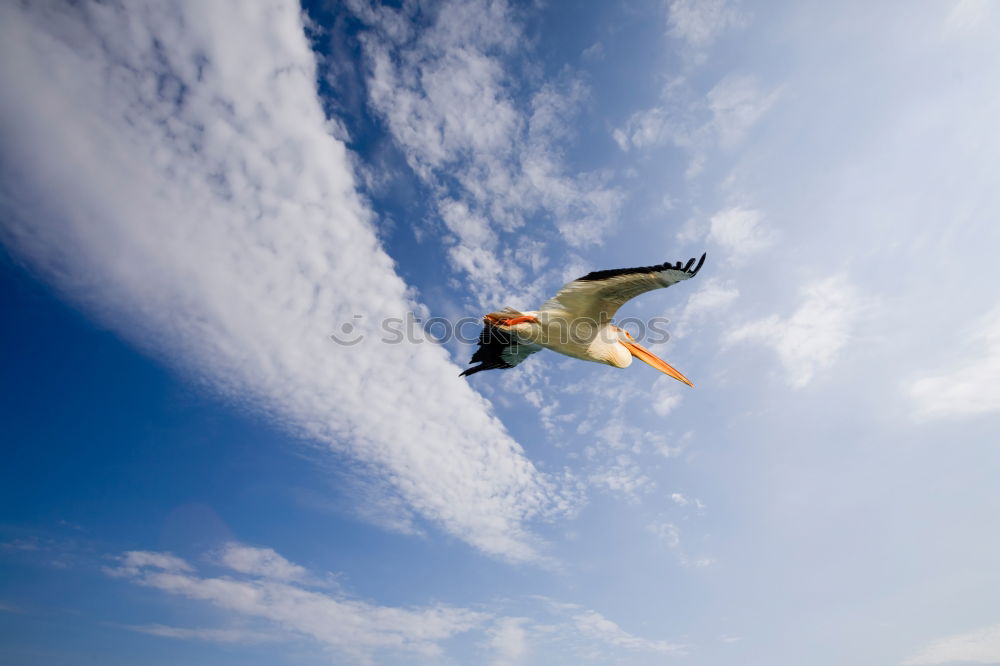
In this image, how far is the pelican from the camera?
8.85 metres

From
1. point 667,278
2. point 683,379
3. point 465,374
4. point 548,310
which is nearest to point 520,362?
point 465,374

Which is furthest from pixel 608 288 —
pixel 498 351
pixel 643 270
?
pixel 498 351

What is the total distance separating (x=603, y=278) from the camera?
9.18 metres

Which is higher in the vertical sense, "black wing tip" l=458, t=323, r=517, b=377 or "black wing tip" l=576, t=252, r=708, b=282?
"black wing tip" l=458, t=323, r=517, b=377

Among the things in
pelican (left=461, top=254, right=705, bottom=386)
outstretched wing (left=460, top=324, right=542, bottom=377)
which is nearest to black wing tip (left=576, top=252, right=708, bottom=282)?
pelican (left=461, top=254, right=705, bottom=386)


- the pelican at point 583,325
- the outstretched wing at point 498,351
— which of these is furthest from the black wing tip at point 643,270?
the outstretched wing at point 498,351

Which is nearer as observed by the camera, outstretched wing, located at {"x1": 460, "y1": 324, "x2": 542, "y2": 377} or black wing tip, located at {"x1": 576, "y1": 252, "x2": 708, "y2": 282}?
black wing tip, located at {"x1": 576, "y1": 252, "x2": 708, "y2": 282}

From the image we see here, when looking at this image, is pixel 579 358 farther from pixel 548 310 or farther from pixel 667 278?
pixel 667 278

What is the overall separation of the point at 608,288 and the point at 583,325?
1539mm

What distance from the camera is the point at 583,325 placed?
10.8 m

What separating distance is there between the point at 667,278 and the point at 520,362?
20.1ft

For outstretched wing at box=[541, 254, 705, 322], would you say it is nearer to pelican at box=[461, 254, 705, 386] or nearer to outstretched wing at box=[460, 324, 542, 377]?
pelican at box=[461, 254, 705, 386]

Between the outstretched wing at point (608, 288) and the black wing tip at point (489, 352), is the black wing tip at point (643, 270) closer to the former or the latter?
the outstretched wing at point (608, 288)

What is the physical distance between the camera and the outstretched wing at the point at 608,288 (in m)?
8.02
